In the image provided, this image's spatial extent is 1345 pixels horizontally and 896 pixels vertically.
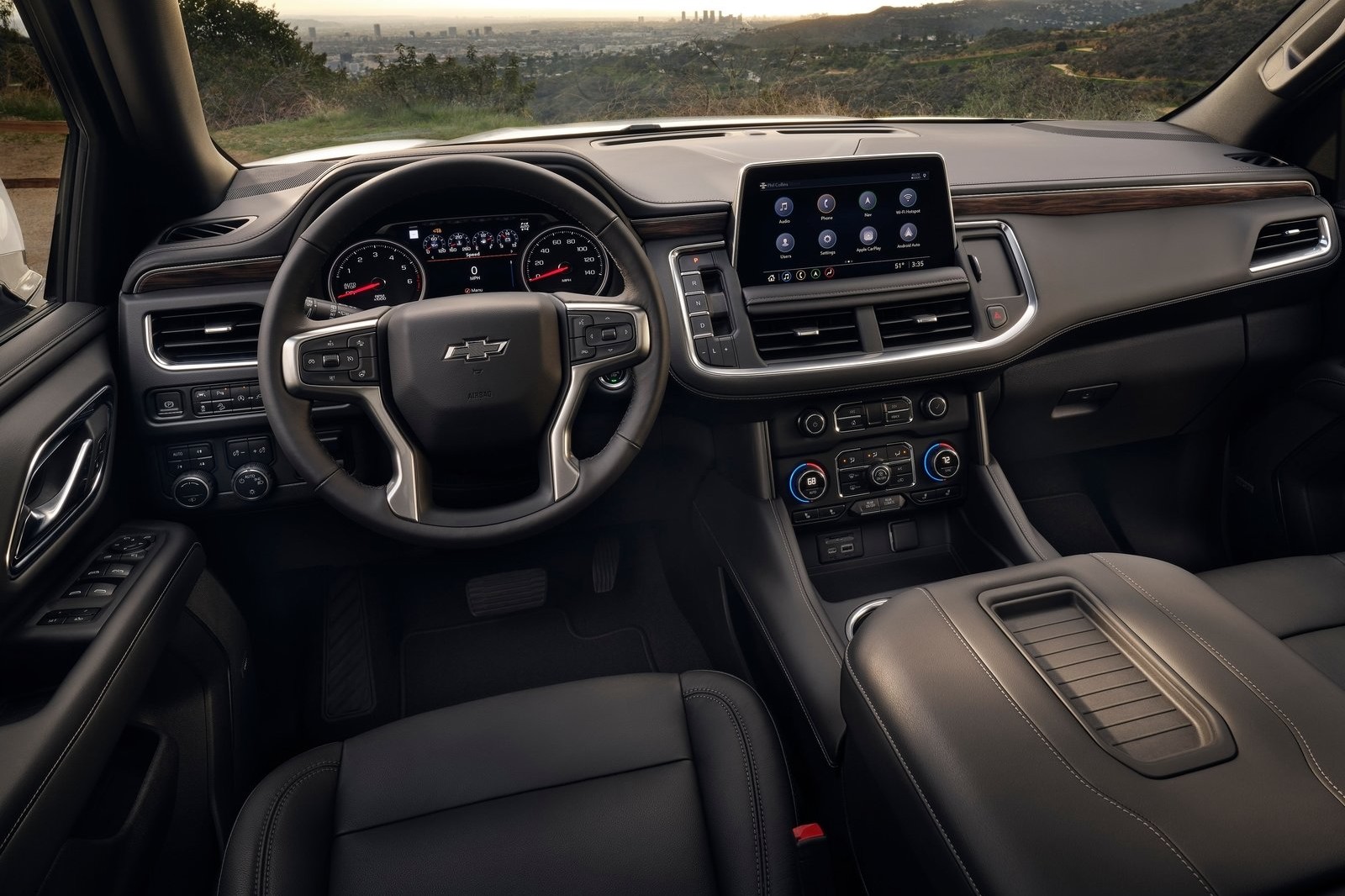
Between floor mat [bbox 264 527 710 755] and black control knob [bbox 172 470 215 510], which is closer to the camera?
black control knob [bbox 172 470 215 510]

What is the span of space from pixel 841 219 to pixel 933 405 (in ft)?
1.72

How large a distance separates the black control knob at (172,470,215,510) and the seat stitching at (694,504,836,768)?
1.18 m

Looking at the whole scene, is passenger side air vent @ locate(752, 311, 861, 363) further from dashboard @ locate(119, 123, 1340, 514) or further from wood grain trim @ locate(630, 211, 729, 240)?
wood grain trim @ locate(630, 211, 729, 240)

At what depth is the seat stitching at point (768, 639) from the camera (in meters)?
1.72

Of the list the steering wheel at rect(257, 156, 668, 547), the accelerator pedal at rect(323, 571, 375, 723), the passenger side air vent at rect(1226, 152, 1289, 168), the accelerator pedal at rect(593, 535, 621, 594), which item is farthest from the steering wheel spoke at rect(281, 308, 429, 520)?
the passenger side air vent at rect(1226, 152, 1289, 168)

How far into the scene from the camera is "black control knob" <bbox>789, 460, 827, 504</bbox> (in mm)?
2182

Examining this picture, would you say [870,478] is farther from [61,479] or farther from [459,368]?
[61,479]

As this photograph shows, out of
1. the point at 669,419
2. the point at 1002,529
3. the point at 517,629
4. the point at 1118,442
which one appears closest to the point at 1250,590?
the point at 1002,529

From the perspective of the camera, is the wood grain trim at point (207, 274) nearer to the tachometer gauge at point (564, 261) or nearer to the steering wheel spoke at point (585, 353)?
the tachometer gauge at point (564, 261)

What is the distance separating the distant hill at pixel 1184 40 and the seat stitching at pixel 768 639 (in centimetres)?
179

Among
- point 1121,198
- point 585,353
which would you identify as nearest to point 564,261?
point 585,353

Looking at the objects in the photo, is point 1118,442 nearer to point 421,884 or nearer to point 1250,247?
point 1250,247

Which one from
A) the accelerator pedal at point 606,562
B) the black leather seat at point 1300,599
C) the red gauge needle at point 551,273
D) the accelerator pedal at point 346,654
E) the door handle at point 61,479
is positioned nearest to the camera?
the door handle at point 61,479

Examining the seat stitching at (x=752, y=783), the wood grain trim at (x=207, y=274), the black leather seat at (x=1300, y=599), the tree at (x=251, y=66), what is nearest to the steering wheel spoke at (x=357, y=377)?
the wood grain trim at (x=207, y=274)
